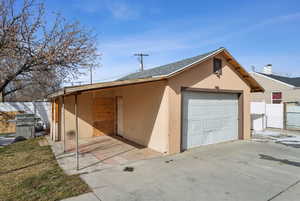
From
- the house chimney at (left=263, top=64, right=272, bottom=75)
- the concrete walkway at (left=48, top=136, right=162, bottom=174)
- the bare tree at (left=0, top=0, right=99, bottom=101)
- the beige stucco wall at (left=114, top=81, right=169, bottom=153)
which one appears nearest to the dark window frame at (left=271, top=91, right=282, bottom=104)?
the house chimney at (left=263, top=64, right=272, bottom=75)

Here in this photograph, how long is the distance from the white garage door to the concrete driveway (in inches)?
38.6

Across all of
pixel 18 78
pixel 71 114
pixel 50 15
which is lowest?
pixel 71 114

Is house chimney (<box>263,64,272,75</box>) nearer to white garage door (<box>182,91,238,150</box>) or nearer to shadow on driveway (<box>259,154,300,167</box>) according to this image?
white garage door (<box>182,91,238,150</box>)

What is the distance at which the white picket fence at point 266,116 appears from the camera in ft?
40.1

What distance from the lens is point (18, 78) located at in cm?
846

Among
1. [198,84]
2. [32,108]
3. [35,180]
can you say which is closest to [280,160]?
[198,84]

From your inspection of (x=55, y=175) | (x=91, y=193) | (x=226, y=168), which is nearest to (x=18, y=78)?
(x=55, y=175)

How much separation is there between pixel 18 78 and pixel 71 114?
2.96 meters

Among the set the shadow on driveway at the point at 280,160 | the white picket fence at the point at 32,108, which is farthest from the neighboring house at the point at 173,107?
the white picket fence at the point at 32,108

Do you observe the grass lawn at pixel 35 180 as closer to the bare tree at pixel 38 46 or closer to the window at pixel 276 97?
the bare tree at pixel 38 46

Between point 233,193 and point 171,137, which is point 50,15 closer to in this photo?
point 171,137

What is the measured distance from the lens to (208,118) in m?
7.84

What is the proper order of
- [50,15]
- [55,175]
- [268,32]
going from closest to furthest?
[55,175], [50,15], [268,32]

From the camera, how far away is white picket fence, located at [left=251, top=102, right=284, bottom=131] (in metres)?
12.2
